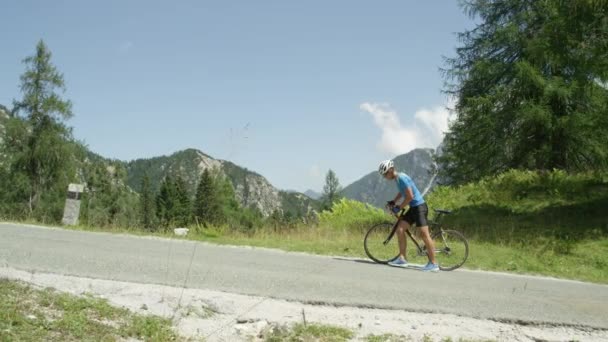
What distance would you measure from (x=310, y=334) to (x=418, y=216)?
5544mm

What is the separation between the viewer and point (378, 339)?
4.91m

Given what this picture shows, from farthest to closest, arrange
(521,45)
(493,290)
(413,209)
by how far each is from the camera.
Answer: (521,45) → (413,209) → (493,290)

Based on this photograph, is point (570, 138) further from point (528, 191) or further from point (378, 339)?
point (378, 339)

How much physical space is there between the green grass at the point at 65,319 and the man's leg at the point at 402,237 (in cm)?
610

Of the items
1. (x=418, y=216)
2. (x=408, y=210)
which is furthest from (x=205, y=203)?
(x=418, y=216)

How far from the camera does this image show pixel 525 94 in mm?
21469

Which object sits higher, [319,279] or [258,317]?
[319,279]

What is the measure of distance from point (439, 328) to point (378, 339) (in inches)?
38.7

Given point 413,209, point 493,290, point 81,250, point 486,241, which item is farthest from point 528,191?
point 81,250

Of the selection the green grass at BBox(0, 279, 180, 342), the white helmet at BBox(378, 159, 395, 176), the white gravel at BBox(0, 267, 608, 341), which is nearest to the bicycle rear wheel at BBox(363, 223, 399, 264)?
the white helmet at BBox(378, 159, 395, 176)

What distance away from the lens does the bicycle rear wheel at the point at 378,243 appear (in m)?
10.4

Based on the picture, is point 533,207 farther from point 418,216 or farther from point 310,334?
point 310,334

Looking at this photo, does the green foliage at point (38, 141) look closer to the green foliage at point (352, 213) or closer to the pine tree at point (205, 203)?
the green foliage at point (352, 213)

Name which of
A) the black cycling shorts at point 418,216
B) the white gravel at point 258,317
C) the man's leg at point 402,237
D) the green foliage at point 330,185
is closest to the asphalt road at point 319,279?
the white gravel at point 258,317
